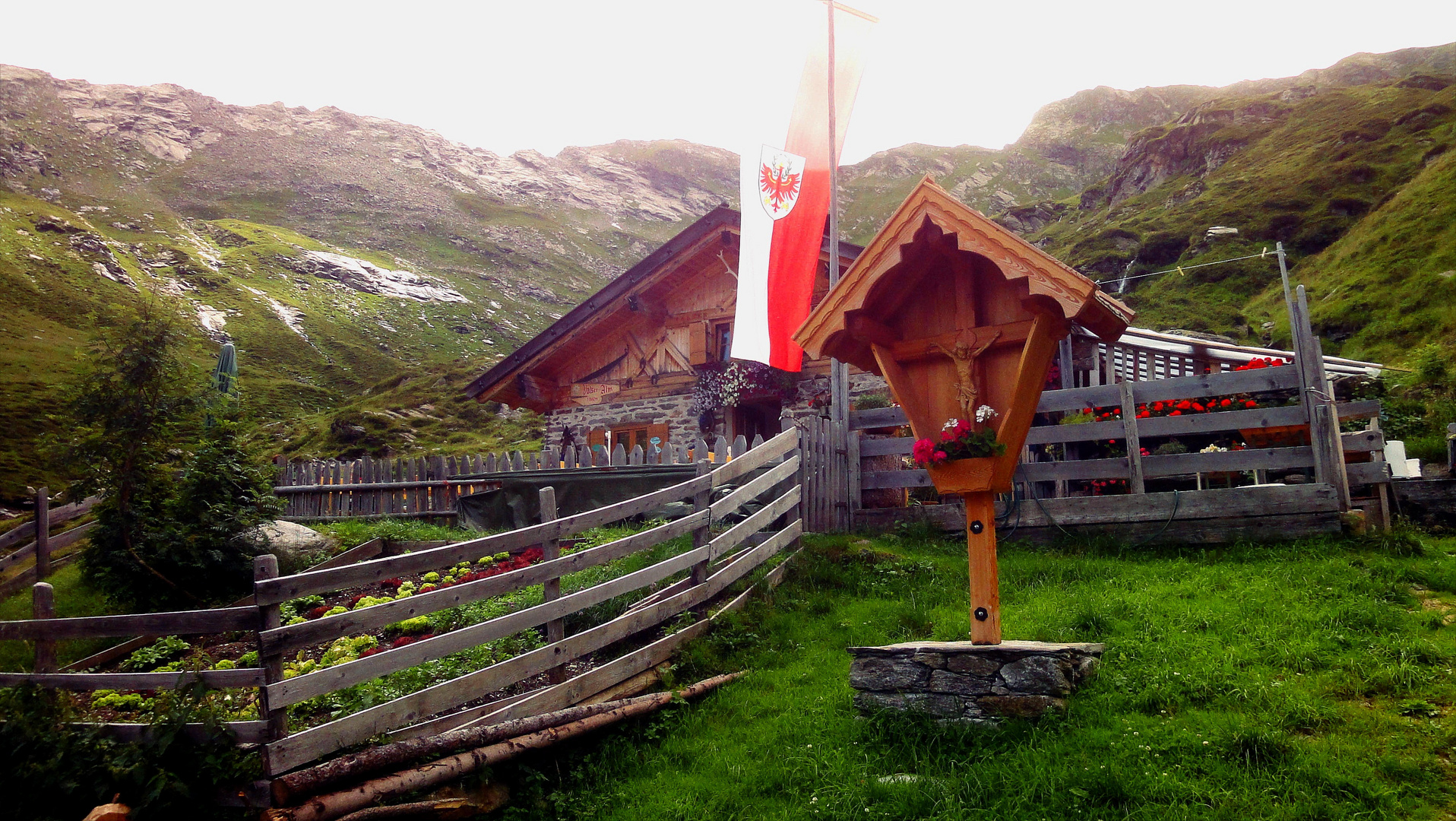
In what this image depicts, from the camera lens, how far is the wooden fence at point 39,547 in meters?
9.76

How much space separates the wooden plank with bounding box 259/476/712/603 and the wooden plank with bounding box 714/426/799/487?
0.66 metres

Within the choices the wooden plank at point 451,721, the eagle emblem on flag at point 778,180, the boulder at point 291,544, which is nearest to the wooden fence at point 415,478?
the boulder at point 291,544

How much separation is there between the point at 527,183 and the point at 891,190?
61.7 meters

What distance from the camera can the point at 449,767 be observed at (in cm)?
405

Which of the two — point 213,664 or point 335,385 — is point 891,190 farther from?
point 213,664

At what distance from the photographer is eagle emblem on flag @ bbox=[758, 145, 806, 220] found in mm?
11039

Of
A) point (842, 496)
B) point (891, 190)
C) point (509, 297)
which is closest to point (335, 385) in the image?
point (509, 297)

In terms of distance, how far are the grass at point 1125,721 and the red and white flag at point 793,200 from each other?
5.45 meters

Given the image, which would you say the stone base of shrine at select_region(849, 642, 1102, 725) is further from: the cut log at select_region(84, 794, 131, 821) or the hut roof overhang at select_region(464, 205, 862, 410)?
the hut roof overhang at select_region(464, 205, 862, 410)

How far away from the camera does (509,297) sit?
81.2 m

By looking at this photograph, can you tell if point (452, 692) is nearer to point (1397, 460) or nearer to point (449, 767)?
point (449, 767)

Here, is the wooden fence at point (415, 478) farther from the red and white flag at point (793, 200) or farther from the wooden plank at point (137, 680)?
the wooden plank at point (137, 680)

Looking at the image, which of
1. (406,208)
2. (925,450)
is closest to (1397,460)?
(925,450)

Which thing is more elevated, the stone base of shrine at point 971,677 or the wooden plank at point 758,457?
the wooden plank at point 758,457
